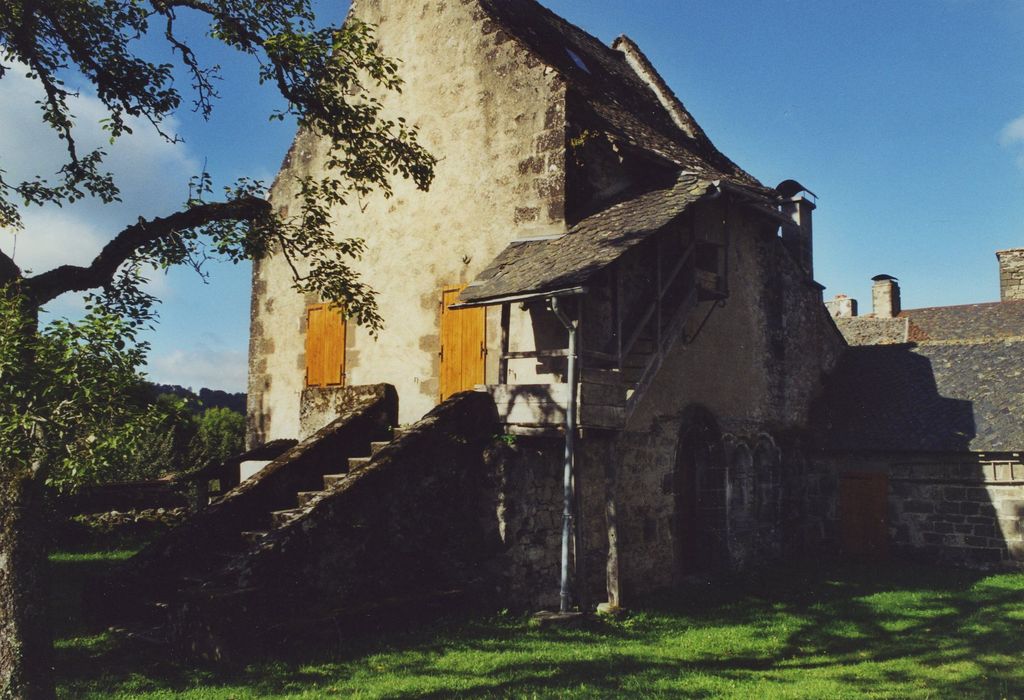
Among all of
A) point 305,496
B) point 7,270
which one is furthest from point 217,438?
point 7,270

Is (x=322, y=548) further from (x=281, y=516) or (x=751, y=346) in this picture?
(x=751, y=346)

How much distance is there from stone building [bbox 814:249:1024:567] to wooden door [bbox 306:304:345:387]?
9599 millimetres

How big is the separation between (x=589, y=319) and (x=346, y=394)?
436cm

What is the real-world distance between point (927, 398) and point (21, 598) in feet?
52.4

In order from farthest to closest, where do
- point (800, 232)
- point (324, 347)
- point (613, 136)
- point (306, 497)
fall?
point (800, 232)
point (324, 347)
point (613, 136)
point (306, 497)

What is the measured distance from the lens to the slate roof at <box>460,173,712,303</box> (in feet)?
32.7

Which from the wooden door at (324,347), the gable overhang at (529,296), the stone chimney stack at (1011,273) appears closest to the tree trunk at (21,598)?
the gable overhang at (529,296)

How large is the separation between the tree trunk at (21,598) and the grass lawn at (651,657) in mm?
528

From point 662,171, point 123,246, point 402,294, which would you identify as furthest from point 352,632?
point 662,171

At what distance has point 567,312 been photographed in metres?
11.0

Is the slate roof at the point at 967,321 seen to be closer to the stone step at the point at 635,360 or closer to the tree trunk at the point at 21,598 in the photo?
the stone step at the point at 635,360

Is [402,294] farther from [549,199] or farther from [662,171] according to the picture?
[662,171]

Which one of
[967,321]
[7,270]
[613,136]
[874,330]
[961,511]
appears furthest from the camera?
[874,330]

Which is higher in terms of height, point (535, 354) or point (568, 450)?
point (535, 354)
